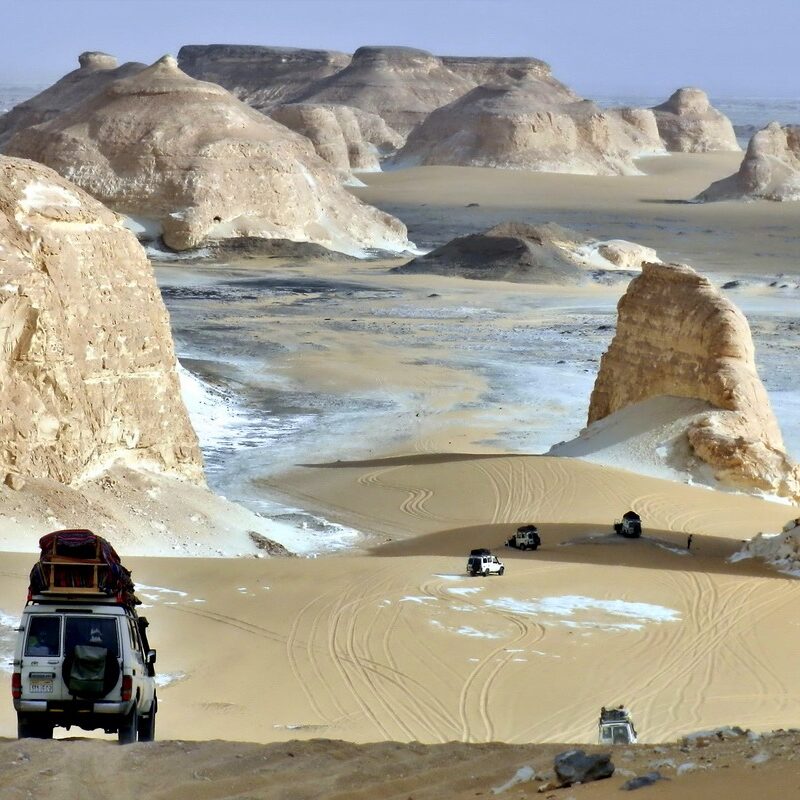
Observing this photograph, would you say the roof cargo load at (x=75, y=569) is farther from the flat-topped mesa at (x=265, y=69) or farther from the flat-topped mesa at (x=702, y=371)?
the flat-topped mesa at (x=265, y=69)

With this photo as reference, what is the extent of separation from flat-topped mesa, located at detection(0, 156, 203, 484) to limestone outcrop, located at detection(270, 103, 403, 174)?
6498 cm

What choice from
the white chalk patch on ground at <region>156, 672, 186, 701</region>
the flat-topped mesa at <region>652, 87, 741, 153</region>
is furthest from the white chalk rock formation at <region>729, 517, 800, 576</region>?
the flat-topped mesa at <region>652, 87, 741, 153</region>

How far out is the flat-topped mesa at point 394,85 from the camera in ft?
366

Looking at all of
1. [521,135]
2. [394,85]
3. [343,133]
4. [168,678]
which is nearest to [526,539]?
[168,678]

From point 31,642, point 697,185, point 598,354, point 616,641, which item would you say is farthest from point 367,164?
point 31,642

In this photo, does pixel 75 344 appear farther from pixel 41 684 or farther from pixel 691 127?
pixel 691 127

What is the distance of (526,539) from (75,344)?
18.9ft

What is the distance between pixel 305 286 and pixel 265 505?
2669cm

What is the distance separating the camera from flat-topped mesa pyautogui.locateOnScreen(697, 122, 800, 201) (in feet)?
240

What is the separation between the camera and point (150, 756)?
744 centimetres

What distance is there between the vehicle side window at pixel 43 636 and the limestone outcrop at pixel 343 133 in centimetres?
7527

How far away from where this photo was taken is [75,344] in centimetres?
1652

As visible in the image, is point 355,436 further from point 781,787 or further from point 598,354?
point 781,787

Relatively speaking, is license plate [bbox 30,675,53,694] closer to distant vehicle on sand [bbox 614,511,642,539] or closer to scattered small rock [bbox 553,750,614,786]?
scattered small rock [bbox 553,750,614,786]
